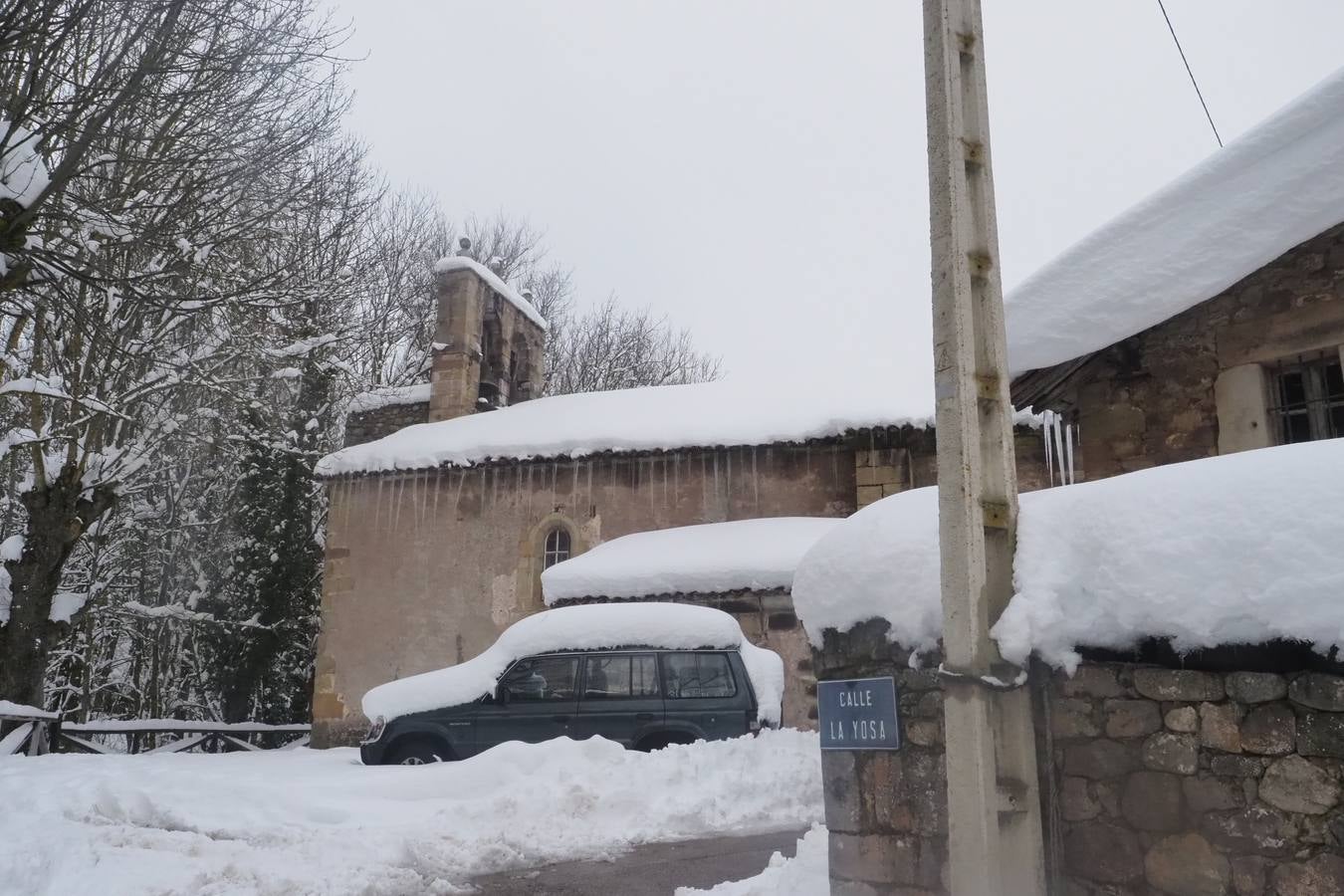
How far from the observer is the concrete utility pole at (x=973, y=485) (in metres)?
4.22

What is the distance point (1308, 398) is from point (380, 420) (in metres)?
15.8

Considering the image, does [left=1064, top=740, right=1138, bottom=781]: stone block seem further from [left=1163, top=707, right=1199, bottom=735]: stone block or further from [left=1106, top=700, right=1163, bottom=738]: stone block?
[left=1163, top=707, right=1199, bottom=735]: stone block

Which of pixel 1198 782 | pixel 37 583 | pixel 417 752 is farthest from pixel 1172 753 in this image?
pixel 37 583

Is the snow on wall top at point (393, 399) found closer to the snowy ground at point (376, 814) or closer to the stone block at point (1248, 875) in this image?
the snowy ground at point (376, 814)

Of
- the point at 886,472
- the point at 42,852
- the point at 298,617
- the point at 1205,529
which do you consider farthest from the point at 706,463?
the point at 1205,529

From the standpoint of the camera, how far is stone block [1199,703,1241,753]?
386 centimetres

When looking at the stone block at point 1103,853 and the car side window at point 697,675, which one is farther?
the car side window at point 697,675

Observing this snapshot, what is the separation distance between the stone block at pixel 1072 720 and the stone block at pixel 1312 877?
817mm

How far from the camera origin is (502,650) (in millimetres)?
10250

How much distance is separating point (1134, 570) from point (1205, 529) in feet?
1.01

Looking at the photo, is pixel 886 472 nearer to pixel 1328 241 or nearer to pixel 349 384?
pixel 1328 241

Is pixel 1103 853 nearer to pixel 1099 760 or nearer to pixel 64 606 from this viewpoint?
pixel 1099 760

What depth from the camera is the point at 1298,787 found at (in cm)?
367

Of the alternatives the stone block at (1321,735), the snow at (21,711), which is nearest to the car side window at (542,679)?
the snow at (21,711)
